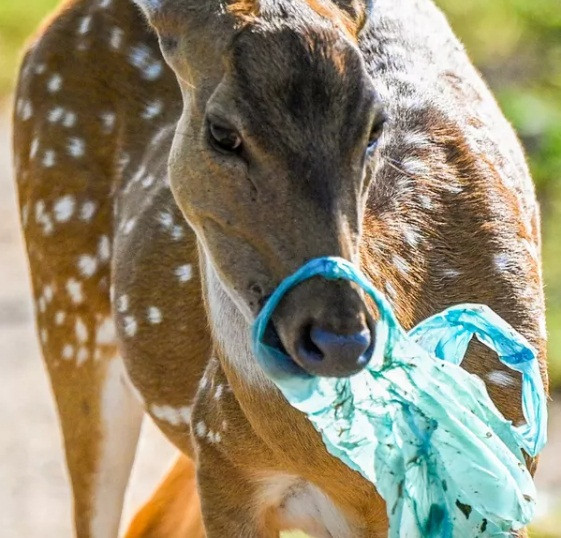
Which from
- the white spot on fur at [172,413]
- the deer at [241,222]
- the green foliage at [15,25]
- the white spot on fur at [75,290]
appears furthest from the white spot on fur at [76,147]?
the green foliage at [15,25]

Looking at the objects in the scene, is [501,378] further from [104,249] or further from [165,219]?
[104,249]

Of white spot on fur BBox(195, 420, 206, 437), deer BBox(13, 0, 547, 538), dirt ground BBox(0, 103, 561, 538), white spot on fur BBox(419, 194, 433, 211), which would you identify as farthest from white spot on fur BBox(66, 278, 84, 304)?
white spot on fur BBox(419, 194, 433, 211)

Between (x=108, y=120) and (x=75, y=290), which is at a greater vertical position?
(x=108, y=120)

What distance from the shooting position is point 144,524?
522 centimetres

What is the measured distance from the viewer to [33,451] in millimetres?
6586

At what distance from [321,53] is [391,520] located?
0.93 m

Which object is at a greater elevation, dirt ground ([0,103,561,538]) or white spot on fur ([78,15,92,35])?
white spot on fur ([78,15,92,35])

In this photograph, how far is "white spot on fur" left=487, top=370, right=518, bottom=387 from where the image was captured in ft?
11.9

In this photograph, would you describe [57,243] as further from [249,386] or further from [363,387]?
[363,387]

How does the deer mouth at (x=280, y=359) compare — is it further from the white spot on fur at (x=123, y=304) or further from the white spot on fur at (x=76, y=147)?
the white spot on fur at (x=76, y=147)

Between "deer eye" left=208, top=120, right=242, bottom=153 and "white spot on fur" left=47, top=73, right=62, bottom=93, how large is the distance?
1.89 metres

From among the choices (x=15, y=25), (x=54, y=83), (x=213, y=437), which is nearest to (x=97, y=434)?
(x=54, y=83)

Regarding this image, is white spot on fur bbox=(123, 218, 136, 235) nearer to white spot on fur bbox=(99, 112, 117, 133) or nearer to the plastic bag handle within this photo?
white spot on fur bbox=(99, 112, 117, 133)

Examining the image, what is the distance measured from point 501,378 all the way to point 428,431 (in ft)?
1.66
